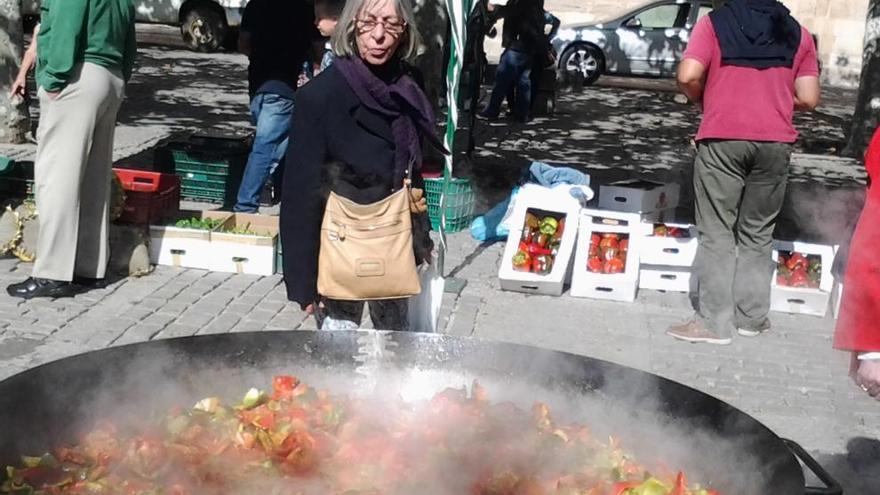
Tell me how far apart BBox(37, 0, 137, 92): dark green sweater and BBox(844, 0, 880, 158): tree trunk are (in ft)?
27.5

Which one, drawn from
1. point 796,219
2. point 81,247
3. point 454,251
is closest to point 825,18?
point 796,219

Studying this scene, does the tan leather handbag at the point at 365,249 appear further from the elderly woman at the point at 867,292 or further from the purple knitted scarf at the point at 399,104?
the elderly woman at the point at 867,292

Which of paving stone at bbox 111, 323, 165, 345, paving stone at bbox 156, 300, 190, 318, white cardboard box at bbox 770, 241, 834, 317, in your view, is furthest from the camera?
white cardboard box at bbox 770, 241, 834, 317

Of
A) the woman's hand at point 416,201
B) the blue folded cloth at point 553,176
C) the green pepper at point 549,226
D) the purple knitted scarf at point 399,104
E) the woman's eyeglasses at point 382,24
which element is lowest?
the green pepper at point 549,226

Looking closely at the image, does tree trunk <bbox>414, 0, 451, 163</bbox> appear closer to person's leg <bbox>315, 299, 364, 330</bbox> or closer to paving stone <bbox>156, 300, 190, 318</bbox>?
paving stone <bbox>156, 300, 190, 318</bbox>

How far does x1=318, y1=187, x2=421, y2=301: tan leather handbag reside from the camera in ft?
12.4

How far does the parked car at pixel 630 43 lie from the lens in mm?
20562

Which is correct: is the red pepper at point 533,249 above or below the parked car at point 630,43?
below

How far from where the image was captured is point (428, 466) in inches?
117

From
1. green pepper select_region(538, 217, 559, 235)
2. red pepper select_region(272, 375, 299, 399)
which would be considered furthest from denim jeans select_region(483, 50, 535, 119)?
red pepper select_region(272, 375, 299, 399)

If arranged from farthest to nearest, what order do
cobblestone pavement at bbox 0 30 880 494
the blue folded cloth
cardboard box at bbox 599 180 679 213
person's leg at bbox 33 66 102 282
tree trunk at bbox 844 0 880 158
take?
tree trunk at bbox 844 0 880 158 < the blue folded cloth < cardboard box at bbox 599 180 679 213 < person's leg at bbox 33 66 102 282 < cobblestone pavement at bbox 0 30 880 494

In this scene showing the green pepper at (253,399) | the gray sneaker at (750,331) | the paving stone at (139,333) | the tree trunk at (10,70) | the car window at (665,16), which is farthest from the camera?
the car window at (665,16)

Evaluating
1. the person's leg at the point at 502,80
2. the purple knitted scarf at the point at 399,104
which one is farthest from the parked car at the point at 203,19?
the purple knitted scarf at the point at 399,104

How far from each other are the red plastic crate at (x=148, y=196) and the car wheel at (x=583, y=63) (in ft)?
46.1
